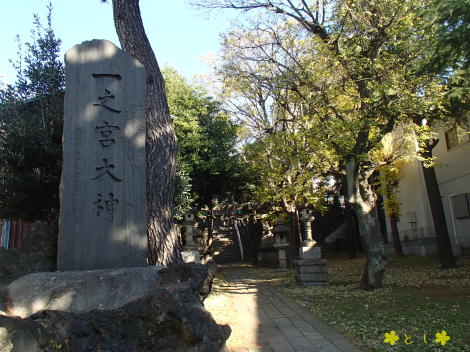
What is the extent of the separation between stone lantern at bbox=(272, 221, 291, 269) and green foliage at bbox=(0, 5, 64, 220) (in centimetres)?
1165

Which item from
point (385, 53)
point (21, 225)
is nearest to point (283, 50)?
point (385, 53)

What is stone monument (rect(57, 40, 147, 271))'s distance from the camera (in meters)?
5.12

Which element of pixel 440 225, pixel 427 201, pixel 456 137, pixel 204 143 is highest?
pixel 204 143

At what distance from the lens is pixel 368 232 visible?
1082 cm

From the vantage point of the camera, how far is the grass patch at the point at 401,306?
5.63 m

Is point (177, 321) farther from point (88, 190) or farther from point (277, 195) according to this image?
point (277, 195)

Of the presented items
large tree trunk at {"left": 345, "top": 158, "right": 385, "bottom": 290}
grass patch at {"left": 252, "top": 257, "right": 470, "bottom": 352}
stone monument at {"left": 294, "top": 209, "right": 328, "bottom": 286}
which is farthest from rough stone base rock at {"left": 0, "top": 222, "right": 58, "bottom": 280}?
stone monument at {"left": 294, "top": 209, "right": 328, "bottom": 286}

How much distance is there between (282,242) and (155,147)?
1423 cm

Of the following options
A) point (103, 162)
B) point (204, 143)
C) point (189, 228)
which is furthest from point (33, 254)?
point (204, 143)

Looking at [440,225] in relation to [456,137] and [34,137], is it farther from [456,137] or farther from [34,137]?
[34,137]

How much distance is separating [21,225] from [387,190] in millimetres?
17595

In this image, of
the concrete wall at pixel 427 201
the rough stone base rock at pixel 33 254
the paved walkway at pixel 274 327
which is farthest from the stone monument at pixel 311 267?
the rough stone base rock at pixel 33 254

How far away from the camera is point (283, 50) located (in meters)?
12.2

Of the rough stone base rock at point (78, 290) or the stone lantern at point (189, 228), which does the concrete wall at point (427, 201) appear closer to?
the stone lantern at point (189, 228)
